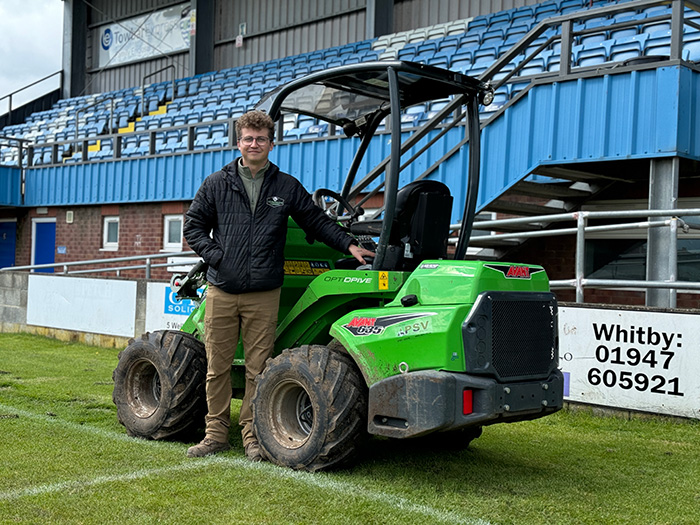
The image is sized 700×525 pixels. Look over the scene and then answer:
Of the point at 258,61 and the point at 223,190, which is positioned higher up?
the point at 258,61

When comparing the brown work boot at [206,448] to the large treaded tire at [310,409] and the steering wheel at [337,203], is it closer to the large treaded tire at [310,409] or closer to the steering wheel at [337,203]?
the large treaded tire at [310,409]

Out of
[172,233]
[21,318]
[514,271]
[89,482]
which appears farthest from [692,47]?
[21,318]

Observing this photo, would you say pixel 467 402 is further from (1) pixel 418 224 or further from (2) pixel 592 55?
(2) pixel 592 55

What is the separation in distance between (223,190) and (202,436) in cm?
197

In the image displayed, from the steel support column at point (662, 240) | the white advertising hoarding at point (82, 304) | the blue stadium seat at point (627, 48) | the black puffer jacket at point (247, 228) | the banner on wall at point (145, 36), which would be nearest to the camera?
the black puffer jacket at point (247, 228)

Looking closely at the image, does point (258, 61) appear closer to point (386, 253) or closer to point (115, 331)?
point (115, 331)

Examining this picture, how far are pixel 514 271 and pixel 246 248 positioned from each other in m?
1.75

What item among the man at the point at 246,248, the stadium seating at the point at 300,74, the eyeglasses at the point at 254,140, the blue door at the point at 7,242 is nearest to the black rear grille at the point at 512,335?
the man at the point at 246,248

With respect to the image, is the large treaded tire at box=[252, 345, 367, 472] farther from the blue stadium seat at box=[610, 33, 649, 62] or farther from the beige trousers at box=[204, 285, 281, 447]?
the blue stadium seat at box=[610, 33, 649, 62]

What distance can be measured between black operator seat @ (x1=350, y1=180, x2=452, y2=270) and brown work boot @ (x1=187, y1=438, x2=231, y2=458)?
5.66 ft

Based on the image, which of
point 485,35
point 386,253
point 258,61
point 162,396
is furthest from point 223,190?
point 258,61

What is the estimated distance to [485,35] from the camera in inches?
738

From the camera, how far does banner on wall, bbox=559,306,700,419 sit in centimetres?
705

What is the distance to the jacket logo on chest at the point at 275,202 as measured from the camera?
222 inches
